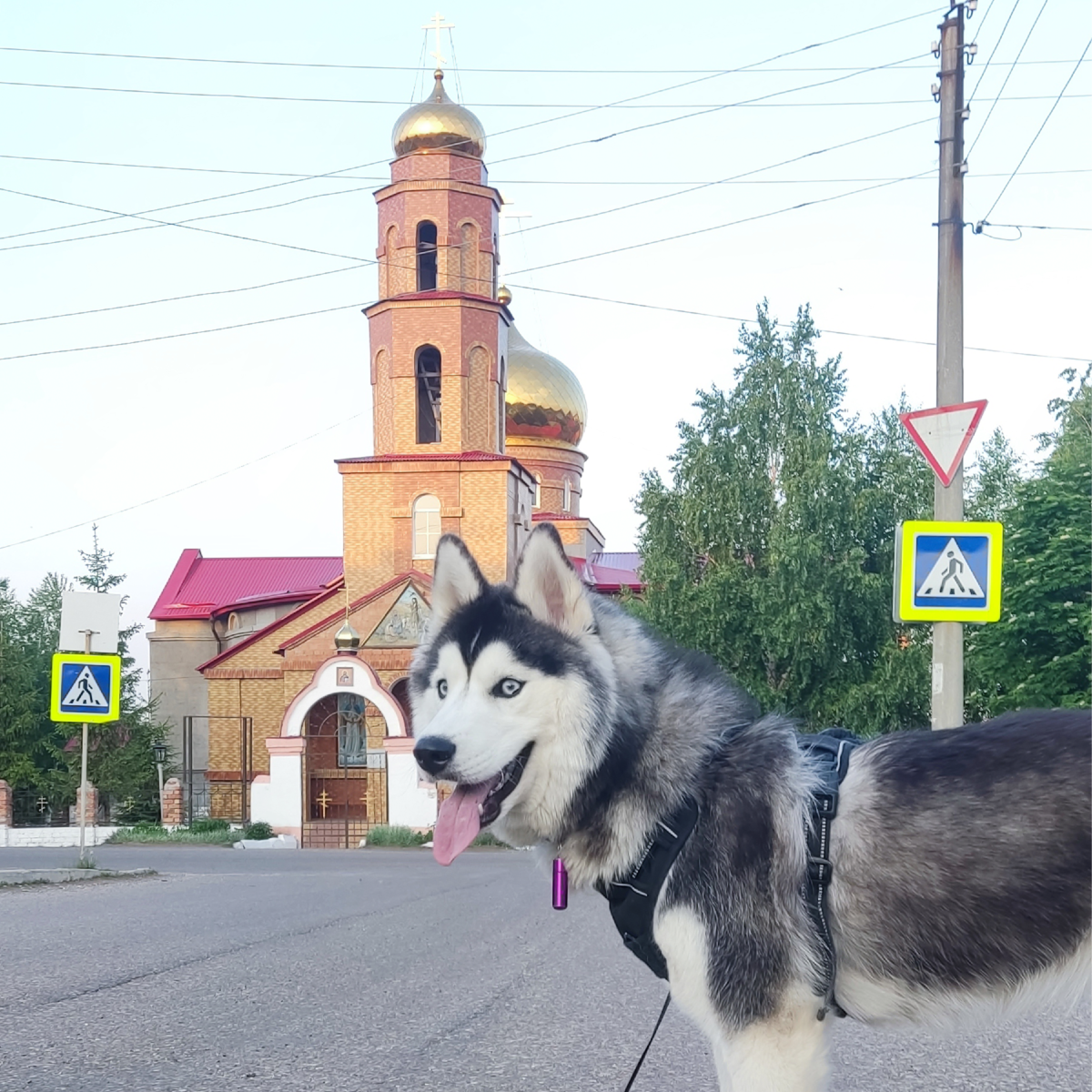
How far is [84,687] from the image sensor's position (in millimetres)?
17016

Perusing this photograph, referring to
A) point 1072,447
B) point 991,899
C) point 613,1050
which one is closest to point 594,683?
point 991,899

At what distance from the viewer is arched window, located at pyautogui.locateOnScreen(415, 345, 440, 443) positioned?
1598 inches

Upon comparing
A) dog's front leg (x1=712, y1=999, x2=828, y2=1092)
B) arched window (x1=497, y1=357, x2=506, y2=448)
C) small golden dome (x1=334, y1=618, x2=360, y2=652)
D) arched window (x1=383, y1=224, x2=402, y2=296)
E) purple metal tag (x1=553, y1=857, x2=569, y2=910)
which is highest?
arched window (x1=383, y1=224, x2=402, y2=296)

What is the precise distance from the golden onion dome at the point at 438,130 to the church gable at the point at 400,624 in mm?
14433

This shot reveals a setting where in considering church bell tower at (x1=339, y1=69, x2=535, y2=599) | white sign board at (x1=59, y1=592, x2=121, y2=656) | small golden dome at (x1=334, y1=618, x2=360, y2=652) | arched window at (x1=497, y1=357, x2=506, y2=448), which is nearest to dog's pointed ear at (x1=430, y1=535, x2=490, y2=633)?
white sign board at (x1=59, y1=592, x2=121, y2=656)

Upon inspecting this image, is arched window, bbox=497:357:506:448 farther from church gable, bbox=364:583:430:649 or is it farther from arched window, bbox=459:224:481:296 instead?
church gable, bbox=364:583:430:649

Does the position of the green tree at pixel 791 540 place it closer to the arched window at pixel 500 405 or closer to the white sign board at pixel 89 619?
the arched window at pixel 500 405

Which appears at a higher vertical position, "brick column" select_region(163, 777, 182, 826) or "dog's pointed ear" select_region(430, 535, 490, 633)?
"dog's pointed ear" select_region(430, 535, 490, 633)

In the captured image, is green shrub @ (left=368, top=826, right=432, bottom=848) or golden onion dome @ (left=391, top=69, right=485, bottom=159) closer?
green shrub @ (left=368, top=826, right=432, bottom=848)

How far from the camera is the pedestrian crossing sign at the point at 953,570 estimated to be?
979 cm

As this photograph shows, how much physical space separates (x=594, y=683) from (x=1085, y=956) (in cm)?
140

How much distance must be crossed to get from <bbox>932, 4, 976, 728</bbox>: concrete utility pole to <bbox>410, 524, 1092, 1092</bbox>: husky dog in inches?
283

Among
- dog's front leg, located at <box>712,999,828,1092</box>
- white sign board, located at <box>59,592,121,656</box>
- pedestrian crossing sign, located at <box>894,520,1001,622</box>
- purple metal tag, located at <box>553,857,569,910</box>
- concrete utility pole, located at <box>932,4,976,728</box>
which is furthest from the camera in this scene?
white sign board, located at <box>59,592,121,656</box>

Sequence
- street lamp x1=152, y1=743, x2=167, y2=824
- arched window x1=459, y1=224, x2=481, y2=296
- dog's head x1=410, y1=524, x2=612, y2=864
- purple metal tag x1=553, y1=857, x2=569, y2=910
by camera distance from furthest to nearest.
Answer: arched window x1=459, y1=224, x2=481, y2=296 < street lamp x1=152, y1=743, x2=167, y2=824 < purple metal tag x1=553, y1=857, x2=569, y2=910 < dog's head x1=410, y1=524, x2=612, y2=864
